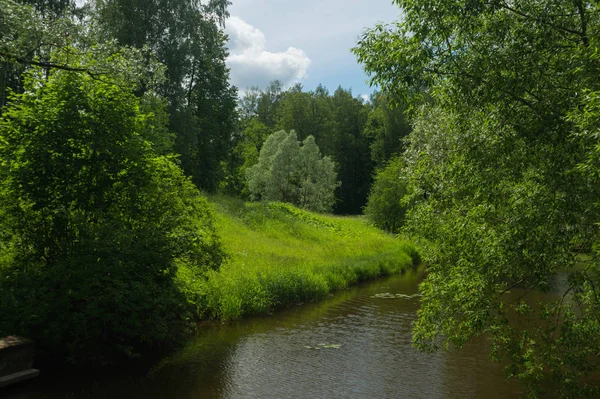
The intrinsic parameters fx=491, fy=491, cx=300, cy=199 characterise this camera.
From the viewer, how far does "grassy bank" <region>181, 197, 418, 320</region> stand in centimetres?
1619

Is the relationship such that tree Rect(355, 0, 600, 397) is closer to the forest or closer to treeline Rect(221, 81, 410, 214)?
the forest

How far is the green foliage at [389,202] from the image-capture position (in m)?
40.0

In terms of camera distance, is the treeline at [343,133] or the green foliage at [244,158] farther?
the treeline at [343,133]

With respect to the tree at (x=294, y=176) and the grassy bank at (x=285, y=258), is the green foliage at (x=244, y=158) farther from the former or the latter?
the grassy bank at (x=285, y=258)

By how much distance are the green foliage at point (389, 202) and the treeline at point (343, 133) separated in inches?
1149

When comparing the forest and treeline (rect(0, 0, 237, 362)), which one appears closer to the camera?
the forest

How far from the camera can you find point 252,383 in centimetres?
1047

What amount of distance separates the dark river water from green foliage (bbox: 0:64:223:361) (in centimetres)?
89

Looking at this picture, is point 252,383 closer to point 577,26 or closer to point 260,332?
point 260,332

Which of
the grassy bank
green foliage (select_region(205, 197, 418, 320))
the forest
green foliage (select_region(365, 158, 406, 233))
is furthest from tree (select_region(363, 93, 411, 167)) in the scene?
the forest

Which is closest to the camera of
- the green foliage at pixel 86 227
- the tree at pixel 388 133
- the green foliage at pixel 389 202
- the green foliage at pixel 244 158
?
the green foliage at pixel 86 227

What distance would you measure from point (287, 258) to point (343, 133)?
194 ft

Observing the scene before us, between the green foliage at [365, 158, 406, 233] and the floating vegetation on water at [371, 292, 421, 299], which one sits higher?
the green foliage at [365, 158, 406, 233]

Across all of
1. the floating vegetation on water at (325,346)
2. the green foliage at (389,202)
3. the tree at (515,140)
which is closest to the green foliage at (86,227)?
the floating vegetation on water at (325,346)
